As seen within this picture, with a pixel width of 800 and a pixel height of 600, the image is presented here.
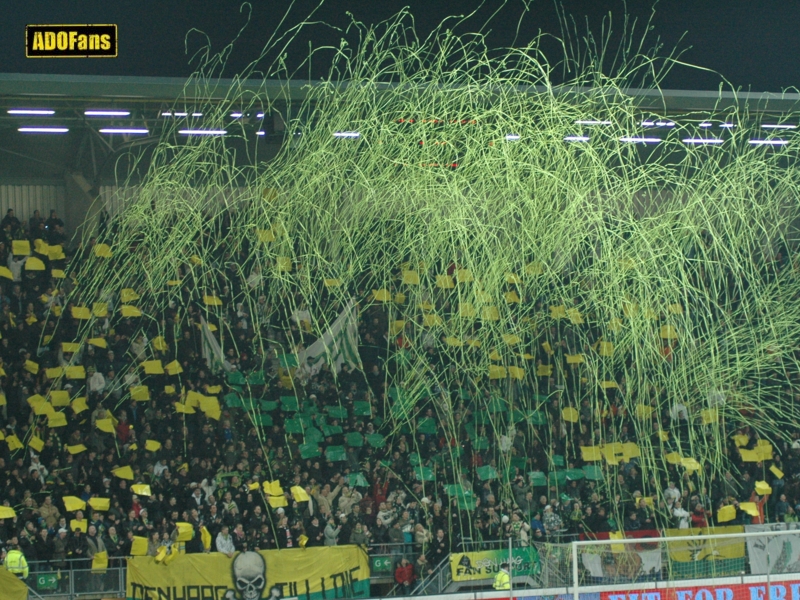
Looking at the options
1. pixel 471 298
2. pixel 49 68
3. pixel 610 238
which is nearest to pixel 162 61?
pixel 49 68

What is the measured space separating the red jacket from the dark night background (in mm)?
4190

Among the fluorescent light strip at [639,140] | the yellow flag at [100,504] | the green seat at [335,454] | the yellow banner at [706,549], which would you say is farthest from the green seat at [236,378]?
the fluorescent light strip at [639,140]

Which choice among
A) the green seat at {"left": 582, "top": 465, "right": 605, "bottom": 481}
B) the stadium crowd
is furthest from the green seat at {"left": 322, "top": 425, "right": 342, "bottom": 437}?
the green seat at {"left": 582, "top": 465, "right": 605, "bottom": 481}

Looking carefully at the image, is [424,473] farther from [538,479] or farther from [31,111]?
[31,111]

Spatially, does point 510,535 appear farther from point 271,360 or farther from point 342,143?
point 342,143

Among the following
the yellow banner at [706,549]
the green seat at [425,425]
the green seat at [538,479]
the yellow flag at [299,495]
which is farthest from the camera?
the green seat at [538,479]

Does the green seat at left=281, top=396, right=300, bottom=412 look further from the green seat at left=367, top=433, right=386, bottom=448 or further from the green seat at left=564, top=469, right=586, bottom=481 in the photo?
the green seat at left=564, top=469, right=586, bottom=481

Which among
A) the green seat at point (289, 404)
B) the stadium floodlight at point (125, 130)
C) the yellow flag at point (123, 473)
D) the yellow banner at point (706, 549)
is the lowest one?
the yellow banner at point (706, 549)

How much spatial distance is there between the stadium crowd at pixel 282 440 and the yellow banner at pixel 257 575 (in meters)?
0.44

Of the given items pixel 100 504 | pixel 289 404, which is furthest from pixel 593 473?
pixel 100 504

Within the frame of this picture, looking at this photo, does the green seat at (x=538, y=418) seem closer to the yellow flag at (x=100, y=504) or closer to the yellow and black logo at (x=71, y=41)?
the yellow flag at (x=100, y=504)

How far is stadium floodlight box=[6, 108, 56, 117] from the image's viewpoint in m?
8.86

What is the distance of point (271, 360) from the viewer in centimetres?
909

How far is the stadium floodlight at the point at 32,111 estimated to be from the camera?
8.86 meters
